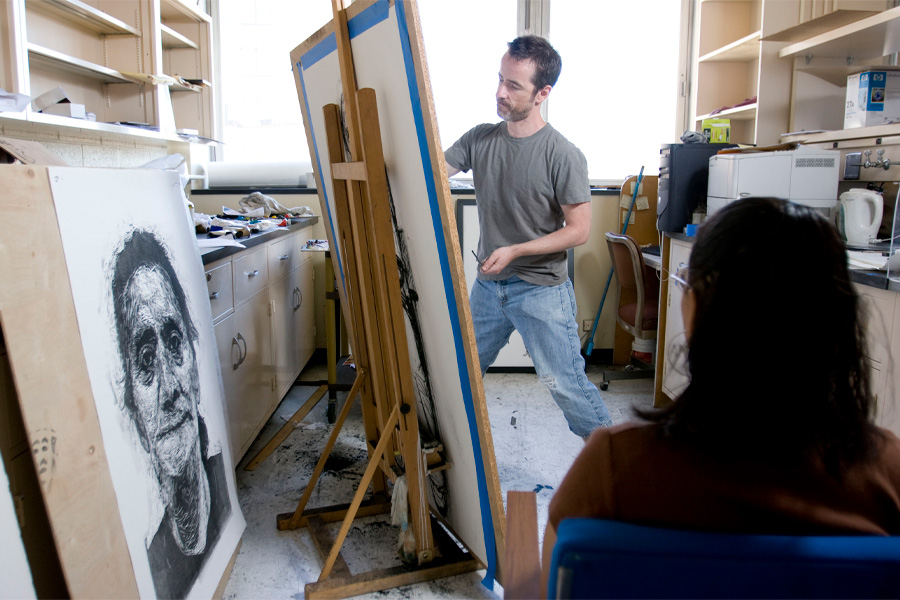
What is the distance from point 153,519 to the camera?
1230 mm

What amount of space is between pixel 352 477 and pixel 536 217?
1.13 metres

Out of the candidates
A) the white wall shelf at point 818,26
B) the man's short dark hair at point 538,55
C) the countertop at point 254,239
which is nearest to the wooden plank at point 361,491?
the countertop at point 254,239

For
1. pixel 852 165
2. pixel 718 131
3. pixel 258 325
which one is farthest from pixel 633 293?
pixel 258 325

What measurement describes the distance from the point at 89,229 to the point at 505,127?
137 cm

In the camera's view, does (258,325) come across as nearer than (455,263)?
No

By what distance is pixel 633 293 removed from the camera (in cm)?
340

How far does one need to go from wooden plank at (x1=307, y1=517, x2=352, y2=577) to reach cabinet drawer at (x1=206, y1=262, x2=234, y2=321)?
0.70 m

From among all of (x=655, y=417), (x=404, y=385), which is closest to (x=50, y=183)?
(x=404, y=385)

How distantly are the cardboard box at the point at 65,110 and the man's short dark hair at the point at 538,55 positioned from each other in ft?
5.12

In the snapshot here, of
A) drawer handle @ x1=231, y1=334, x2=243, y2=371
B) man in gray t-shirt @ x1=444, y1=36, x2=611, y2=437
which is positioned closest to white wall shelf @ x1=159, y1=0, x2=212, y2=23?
drawer handle @ x1=231, y1=334, x2=243, y2=371

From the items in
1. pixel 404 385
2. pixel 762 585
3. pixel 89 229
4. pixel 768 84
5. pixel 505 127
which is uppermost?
pixel 768 84

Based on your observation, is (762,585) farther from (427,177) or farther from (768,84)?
(768,84)

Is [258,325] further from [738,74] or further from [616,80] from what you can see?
[738,74]

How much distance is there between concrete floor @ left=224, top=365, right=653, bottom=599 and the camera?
1768 millimetres
